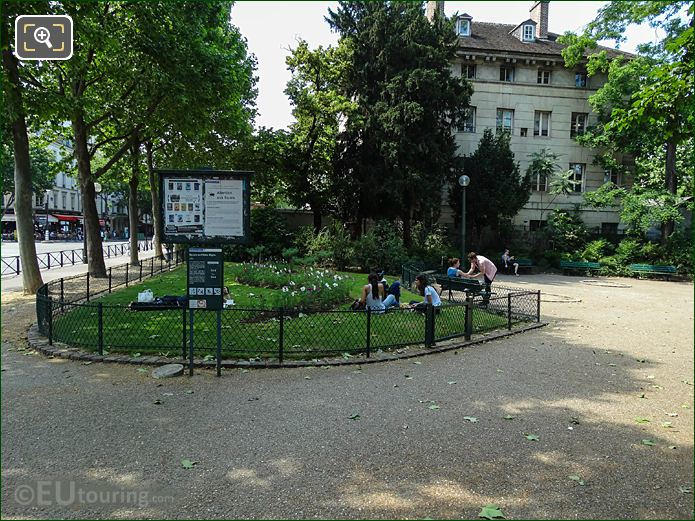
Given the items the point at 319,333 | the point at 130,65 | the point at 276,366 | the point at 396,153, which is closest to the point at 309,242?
the point at 396,153

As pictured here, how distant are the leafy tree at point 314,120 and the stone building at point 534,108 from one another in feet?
32.2

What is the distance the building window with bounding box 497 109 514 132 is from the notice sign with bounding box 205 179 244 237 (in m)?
31.4

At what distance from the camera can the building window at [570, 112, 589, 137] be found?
34.6 m

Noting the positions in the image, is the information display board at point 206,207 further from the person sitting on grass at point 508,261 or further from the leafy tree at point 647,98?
the person sitting on grass at point 508,261

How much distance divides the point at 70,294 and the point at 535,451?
14127mm

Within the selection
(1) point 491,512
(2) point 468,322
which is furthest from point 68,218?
(1) point 491,512

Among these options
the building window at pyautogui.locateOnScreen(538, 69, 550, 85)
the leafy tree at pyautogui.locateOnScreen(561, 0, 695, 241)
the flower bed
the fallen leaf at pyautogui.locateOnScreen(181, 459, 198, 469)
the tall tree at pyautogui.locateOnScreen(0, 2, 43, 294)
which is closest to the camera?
the fallen leaf at pyautogui.locateOnScreen(181, 459, 198, 469)

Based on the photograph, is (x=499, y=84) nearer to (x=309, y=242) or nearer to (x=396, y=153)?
(x=396, y=153)

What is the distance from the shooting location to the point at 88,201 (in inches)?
764

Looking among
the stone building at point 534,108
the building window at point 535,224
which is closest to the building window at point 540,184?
the stone building at point 534,108

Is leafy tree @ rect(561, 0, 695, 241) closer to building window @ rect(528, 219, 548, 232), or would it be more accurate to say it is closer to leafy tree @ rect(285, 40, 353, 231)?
building window @ rect(528, 219, 548, 232)

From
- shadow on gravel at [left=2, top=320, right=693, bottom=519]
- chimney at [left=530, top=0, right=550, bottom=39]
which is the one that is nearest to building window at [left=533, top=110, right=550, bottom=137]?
chimney at [left=530, top=0, right=550, bottom=39]

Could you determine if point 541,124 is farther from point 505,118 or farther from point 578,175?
point 578,175

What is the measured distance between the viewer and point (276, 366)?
7523 millimetres
